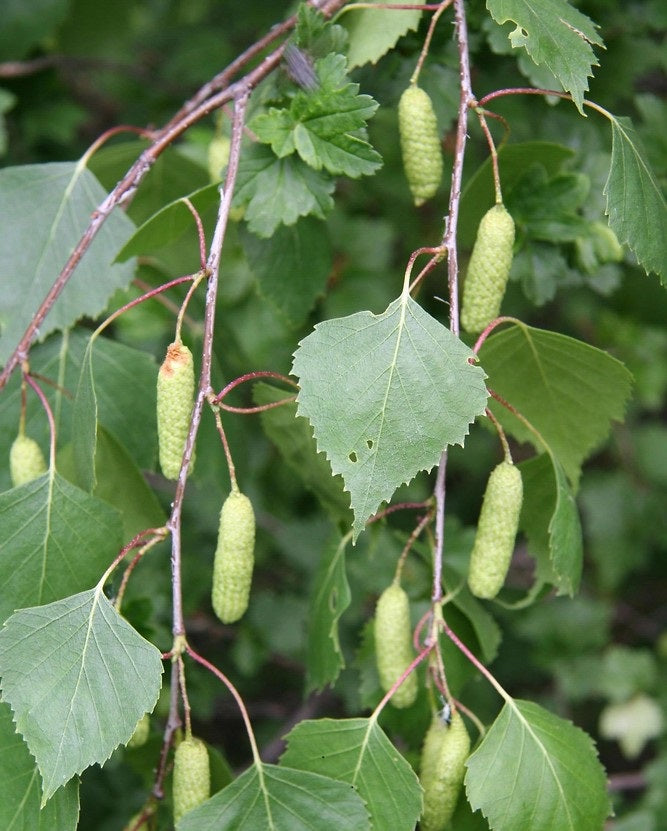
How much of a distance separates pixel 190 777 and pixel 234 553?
265 mm

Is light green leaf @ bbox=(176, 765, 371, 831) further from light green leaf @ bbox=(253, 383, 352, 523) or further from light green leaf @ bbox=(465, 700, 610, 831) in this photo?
light green leaf @ bbox=(253, 383, 352, 523)

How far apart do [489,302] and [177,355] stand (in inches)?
15.3

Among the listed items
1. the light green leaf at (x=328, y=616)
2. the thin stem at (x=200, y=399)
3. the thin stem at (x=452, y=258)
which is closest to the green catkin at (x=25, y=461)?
the thin stem at (x=200, y=399)

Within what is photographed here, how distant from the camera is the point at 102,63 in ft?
→ 8.92

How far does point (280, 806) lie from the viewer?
3.83ft

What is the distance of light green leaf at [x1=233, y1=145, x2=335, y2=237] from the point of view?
4.71ft

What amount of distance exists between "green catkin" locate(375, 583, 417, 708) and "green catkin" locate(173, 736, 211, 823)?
0.26m

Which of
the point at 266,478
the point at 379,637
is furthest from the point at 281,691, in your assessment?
the point at 379,637

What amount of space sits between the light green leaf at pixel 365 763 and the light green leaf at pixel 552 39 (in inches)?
31.2

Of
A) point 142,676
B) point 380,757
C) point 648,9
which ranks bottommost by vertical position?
point 380,757

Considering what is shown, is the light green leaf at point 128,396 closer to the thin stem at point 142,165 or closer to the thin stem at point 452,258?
the thin stem at point 142,165

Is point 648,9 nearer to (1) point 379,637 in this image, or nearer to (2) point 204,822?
(1) point 379,637

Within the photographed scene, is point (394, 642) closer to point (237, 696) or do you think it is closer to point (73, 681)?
point (237, 696)

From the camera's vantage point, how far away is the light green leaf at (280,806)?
114 cm
